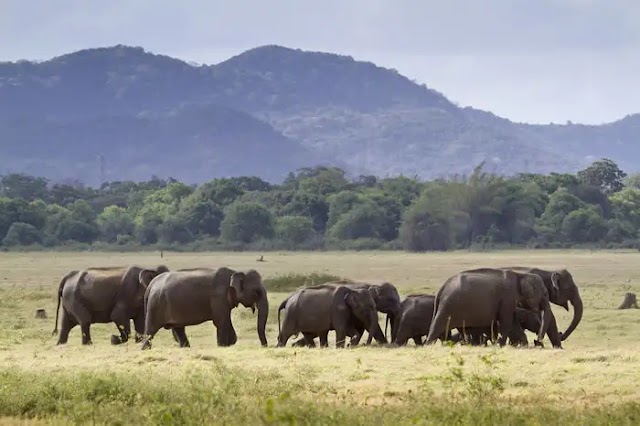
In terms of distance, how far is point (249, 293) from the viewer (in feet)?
70.8

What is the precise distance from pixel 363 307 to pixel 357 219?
66029 mm

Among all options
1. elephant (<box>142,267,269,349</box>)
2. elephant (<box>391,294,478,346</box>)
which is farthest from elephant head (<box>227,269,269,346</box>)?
elephant (<box>391,294,478,346</box>)

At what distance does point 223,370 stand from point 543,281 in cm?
751

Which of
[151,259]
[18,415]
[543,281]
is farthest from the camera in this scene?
[151,259]

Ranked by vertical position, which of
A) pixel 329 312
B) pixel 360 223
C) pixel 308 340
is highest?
pixel 360 223

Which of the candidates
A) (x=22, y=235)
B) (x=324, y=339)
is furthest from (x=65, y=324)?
(x=22, y=235)

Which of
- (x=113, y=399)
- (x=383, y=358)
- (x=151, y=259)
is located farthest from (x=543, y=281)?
(x=151, y=259)

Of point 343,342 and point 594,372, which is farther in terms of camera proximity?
point 343,342

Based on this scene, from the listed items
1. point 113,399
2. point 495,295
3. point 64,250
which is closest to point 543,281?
point 495,295

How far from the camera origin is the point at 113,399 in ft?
48.1

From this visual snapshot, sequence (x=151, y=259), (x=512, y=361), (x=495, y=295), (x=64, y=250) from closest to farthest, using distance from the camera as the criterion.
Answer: (x=512, y=361) → (x=495, y=295) → (x=151, y=259) → (x=64, y=250)

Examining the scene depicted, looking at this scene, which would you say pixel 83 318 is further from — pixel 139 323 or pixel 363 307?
pixel 363 307

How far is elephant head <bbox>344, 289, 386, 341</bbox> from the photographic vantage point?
69.8 ft

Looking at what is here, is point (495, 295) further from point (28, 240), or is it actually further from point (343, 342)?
point (28, 240)
